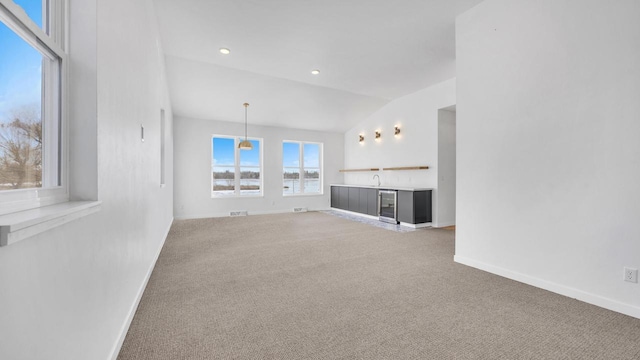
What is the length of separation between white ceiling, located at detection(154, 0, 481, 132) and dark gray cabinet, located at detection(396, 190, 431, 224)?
7.78 feet

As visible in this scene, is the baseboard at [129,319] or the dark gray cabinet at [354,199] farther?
the dark gray cabinet at [354,199]

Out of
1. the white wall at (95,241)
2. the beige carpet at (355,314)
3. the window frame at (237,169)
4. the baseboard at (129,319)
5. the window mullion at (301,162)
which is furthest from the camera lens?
the window mullion at (301,162)

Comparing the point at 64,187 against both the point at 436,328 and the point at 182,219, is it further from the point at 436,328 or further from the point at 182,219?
the point at 182,219

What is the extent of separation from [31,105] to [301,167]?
24.6 ft

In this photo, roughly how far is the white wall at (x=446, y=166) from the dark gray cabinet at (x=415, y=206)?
243mm

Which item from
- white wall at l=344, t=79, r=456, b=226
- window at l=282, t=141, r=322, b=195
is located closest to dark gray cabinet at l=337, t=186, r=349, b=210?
white wall at l=344, t=79, r=456, b=226

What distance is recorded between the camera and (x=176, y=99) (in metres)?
5.91

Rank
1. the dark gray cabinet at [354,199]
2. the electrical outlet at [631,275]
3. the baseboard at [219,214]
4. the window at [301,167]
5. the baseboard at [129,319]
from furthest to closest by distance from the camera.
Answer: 1. the window at [301,167]
2. the dark gray cabinet at [354,199]
3. the baseboard at [219,214]
4. the electrical outlet at [631,275]
5. the baseboard at [129,319]

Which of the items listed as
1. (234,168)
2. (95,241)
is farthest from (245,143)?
(95,241)

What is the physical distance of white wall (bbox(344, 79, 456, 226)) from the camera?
5746 mm

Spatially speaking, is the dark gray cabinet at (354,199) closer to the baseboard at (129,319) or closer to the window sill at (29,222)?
the baseboard at (129,319)

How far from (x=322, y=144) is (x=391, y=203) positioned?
3.32m

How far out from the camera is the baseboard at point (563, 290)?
2.16 m

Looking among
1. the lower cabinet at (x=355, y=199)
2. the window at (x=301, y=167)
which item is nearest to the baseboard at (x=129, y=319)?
the lower cabinet at (x=355, y=199)
